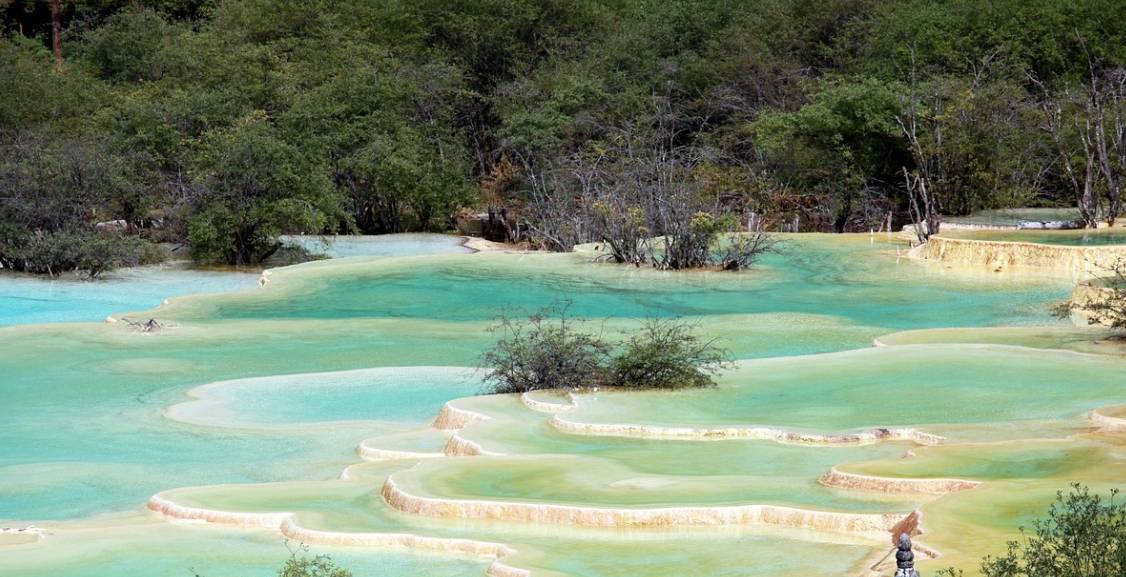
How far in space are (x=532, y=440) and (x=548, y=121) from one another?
2124cm

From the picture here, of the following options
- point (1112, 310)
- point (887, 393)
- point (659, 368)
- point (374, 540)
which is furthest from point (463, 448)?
point (1112, 310)

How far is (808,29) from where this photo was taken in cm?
3775

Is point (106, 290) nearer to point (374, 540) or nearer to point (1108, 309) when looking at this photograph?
point (1108, 309)

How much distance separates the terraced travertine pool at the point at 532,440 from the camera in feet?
26.3

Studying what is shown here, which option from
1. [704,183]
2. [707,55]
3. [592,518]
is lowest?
[592,518]

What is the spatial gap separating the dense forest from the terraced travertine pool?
16.0 feet

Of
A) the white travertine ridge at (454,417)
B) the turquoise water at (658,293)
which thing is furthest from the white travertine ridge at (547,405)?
the turquoise water at (658,293)

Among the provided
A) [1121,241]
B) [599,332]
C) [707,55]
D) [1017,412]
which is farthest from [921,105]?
[1017,412]

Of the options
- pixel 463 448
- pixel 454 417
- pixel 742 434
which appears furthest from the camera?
pixel 454 417

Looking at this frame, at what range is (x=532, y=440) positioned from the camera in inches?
436

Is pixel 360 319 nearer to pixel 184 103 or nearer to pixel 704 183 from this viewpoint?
pixel 704 183

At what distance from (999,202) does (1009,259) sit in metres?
7.14

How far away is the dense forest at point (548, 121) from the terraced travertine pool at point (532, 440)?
4.87 meters

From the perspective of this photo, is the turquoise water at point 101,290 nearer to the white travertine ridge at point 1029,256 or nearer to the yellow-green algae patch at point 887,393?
the yellow-green algae patch at point 887,393
